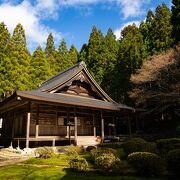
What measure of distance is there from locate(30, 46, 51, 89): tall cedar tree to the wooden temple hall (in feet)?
57.3

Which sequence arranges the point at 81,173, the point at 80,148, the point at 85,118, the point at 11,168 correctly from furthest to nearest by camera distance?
the point at 85,118
the point at 80,148
the point at 11,168
the point at 81,173

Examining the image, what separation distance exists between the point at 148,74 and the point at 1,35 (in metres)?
25.6

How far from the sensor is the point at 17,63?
1537 inches

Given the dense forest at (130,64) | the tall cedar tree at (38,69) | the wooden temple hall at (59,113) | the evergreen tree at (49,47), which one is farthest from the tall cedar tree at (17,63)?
the evergreen tree at (49,47)

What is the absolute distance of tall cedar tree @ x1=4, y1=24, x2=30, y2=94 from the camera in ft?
122

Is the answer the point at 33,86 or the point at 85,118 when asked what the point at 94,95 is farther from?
the point at 33,86

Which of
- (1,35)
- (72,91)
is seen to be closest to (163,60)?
(72,91)

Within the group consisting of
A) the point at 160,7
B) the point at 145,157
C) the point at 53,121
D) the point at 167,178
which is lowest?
the point at 167,178

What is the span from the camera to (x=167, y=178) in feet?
30.4

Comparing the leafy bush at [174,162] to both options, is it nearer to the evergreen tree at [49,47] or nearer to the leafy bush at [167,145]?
the leafy bush at [167,145]

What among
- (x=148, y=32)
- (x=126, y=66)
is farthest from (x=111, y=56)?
(x=126, y=66)

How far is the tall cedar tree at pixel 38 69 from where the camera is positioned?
4331cm

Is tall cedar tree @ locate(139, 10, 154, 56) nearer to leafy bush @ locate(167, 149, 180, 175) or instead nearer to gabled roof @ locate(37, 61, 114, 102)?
gabled roof @ locate(37, 61, 114, 102)

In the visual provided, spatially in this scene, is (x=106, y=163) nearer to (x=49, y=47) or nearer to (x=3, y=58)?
(x=3, y=58)
